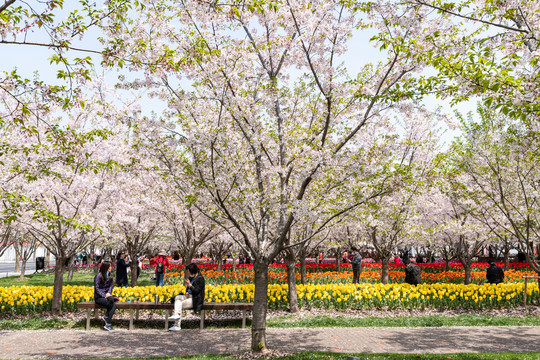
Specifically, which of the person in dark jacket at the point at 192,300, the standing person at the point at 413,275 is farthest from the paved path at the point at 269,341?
the standing person at the point at 413,275

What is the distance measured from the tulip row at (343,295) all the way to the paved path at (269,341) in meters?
1.83

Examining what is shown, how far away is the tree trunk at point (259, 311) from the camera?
23.9 ft

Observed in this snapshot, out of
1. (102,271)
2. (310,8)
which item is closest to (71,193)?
(102,271)

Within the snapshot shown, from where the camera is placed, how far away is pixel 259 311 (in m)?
7.40

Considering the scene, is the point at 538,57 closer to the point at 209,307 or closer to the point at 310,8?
Result: the point at 310,8

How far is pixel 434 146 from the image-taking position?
1772cm

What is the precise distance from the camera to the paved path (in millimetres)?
7727

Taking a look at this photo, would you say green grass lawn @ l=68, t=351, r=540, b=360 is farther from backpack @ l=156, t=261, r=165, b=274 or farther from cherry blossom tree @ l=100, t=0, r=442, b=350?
backpack @ l=156, t=261, r=165, b=274

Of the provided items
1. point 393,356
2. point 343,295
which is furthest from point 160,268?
point 393,356

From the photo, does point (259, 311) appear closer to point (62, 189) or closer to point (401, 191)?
point (401, 191)

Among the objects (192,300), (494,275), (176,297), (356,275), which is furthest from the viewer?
(356,275)

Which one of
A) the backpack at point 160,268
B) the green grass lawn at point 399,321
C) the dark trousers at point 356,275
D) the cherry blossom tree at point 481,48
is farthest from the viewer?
the backpack at point 160,268

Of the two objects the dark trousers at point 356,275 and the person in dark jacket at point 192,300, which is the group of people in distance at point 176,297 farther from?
the dark trousers at point 356,275

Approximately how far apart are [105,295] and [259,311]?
4.72 metres
